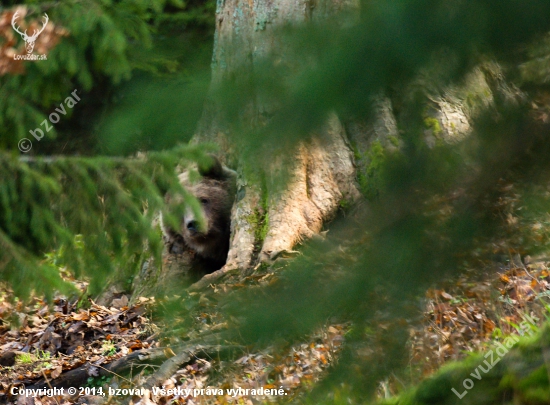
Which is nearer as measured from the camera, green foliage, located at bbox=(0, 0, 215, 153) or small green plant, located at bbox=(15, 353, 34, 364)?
green foliage, located at bbox=(0, 0, 215, 153)

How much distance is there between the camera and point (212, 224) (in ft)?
28.1

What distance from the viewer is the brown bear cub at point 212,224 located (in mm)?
8391

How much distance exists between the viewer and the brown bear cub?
8391 mm

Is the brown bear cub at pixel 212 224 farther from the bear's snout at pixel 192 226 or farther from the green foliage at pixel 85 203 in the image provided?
the green foliage at pixel 85 203

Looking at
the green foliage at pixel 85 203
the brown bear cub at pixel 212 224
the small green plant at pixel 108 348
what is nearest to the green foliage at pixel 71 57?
the green foliage at pixel 85 203

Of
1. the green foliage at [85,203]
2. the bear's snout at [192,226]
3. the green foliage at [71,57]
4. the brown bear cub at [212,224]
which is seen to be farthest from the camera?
the brown bear cub at [212,224]

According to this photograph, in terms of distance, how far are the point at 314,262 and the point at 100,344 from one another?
18.3 feet

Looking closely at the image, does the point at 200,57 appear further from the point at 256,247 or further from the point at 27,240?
the point at 256,247

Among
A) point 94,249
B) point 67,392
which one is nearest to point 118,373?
point 67,392

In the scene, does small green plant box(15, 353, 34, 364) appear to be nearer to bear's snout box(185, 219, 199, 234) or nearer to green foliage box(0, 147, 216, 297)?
green foliage box(0, 147, 216, 297)

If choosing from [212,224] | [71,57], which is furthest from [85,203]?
[212,224]

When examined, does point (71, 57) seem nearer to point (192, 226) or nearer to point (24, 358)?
point (192, 226)

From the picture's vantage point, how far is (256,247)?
280 inches

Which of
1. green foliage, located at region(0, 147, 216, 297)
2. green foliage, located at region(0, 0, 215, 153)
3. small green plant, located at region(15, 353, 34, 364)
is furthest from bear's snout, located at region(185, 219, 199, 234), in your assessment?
green foliage, located at region(0, 147, 216, 297)
